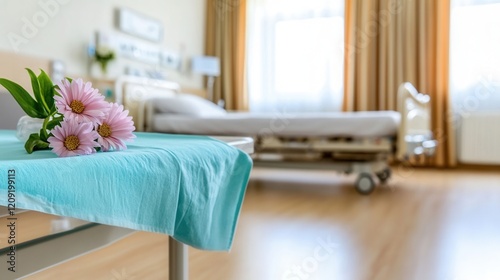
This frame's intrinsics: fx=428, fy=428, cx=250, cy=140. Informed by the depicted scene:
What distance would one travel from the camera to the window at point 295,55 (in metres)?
4.90

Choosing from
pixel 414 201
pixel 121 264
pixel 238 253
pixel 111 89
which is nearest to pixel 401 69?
pixel 414 201

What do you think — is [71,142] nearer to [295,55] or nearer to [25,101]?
[25,101]

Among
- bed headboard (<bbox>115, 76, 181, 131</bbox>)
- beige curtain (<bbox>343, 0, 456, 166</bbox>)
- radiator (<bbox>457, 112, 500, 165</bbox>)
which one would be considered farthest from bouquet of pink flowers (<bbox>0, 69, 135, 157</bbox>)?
radiator (<bbox>457, 112, 500, 165</bbox>)

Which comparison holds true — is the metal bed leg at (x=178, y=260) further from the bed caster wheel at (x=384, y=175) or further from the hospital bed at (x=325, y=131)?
the bed caster wheel at (x=384, y=175)

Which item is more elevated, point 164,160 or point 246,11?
point 246,11

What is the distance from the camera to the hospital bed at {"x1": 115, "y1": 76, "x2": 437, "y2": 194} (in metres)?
2.94

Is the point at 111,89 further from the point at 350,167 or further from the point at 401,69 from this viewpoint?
the point at 401,69

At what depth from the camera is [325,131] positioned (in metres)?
3.09

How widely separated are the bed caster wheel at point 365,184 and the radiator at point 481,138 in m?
2.09

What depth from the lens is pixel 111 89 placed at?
380 cm

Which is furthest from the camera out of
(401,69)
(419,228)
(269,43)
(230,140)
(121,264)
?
(269,43)

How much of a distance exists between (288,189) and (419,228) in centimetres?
135

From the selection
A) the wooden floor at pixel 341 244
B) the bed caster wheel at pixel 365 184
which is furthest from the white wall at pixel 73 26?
the bed caster wheel at pixel 365 184

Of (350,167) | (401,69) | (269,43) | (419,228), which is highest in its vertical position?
(269,43)
